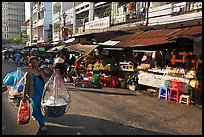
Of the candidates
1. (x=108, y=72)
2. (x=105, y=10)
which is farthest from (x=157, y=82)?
(x=105, y=10)

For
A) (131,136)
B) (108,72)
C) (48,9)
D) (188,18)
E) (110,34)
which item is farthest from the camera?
(48,9)

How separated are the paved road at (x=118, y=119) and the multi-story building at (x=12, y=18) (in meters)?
87.0

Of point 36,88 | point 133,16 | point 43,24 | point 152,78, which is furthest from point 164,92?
point 43,24

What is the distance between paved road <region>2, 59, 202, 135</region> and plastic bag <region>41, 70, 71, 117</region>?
0.45 m

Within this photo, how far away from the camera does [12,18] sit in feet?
285

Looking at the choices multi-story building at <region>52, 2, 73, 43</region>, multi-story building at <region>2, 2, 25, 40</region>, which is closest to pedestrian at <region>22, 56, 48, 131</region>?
multi-story building at <region>52, 2, 73, 43</region>

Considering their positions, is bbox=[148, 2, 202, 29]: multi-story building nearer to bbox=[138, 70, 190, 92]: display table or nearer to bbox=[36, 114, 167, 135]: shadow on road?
bbox=[138, 70, 190, 92]: display table

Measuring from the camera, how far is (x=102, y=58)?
13125 mm

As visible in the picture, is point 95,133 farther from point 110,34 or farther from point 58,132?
point 110,34

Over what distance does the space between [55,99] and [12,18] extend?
9191 centimetres

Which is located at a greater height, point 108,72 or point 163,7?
point 163,7

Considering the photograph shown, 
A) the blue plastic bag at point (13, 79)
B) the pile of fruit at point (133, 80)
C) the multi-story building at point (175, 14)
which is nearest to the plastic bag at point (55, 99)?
the blue plastic bag at point (13, 79)

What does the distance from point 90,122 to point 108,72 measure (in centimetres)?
658

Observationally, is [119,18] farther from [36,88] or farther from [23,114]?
[23,114]
